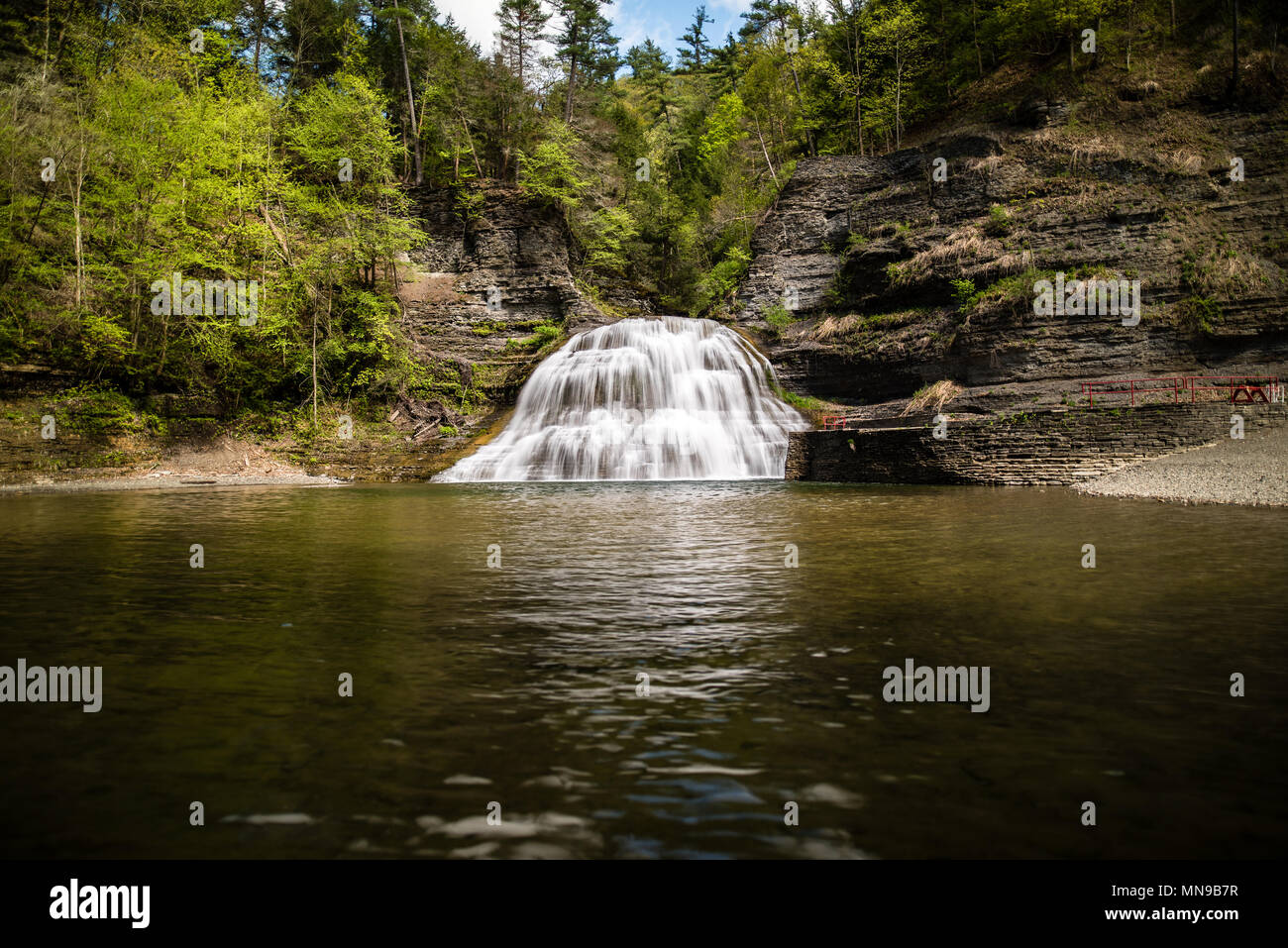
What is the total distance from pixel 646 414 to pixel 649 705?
2294 centimetres

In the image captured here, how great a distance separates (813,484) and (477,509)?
34.1 feet

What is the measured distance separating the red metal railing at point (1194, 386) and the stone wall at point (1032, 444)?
0.63 meters

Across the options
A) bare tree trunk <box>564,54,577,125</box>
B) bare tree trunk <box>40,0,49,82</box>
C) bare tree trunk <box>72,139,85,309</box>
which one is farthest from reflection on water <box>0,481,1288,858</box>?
bare tree trunk <box>564,54,577,125</box>

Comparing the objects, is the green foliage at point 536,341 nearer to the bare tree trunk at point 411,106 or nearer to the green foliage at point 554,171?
the green foliage at point 554,171

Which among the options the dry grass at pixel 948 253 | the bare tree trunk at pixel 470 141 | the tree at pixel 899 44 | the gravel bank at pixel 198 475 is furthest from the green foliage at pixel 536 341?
the tree at pixel 899 44

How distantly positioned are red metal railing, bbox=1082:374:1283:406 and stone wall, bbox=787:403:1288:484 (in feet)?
2.06

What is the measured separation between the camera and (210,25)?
3641cm

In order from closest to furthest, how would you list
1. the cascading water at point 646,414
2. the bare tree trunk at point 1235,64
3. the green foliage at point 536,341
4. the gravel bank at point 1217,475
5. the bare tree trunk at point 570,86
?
the gravel bank at point 1217,475, the cascading water at point 646,414, the bare tree trunk at point 1235,64, the green foliage at point 536,341, the bare tree trunk at point 570,86

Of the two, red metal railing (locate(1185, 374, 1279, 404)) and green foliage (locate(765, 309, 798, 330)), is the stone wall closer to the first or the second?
red metal railing (locate(1185, 374, 1279, 404))

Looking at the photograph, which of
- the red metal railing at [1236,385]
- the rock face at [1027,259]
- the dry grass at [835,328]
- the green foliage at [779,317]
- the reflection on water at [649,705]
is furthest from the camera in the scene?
the green foliage at [779,317]

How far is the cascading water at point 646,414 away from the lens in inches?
942

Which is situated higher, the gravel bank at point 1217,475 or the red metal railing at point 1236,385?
the red metal railing at point 1236,385

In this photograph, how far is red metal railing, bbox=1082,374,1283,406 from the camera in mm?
17359

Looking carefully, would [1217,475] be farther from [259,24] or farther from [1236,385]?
[259,24]
